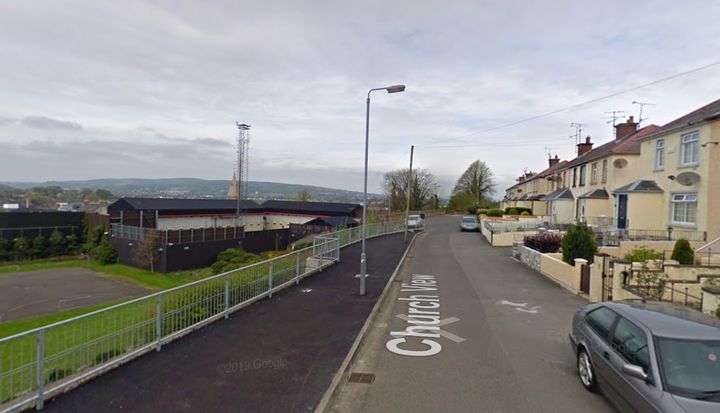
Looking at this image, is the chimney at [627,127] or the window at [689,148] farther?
the chimney at [627,127]

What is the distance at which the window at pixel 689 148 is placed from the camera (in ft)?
62.1

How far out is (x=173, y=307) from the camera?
303 inches

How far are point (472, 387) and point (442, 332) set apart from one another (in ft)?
8.94

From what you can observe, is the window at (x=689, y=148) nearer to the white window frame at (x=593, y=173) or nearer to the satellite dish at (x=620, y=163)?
the satellite dish at (x=620, y=163)

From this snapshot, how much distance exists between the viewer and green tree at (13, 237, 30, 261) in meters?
38.3

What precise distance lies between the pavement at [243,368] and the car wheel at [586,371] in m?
3.74

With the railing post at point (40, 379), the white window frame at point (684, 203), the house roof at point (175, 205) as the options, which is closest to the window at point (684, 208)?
the white window frame at point (684, 203)

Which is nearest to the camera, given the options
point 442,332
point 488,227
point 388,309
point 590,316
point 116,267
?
point 590,316

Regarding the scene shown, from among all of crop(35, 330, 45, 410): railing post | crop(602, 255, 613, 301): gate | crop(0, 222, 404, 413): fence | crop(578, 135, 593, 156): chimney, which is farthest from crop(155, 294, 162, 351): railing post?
crop(578, 135, 593, 156): chimney

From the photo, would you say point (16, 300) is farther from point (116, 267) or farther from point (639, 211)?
point (639, 211)

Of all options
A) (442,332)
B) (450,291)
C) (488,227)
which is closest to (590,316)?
(442,332)

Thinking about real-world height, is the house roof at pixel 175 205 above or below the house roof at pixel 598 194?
below

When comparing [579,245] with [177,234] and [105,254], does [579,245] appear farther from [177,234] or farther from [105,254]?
[105,254]

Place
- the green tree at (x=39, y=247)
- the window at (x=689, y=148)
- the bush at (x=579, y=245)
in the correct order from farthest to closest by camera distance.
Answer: the green tree at (x=39, y=247) → the window at (x=689, y=148) → the bush at (x=579, y=245)
